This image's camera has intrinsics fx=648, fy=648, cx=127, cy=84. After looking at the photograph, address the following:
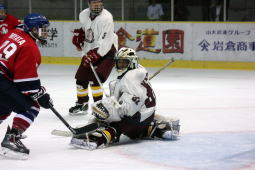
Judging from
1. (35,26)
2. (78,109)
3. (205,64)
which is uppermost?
(35,26)

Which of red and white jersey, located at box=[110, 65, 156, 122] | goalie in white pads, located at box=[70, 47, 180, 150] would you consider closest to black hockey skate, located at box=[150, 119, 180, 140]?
goalie in white pads, located at box=[70, 47, 180, 150]

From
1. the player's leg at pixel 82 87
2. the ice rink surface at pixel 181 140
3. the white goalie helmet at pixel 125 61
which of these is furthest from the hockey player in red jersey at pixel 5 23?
the white goalie helmet at pixel 125 61

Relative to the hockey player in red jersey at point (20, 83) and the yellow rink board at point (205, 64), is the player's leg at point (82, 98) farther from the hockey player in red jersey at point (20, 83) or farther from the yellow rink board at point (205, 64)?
the yellow rink board at point (205, 64)

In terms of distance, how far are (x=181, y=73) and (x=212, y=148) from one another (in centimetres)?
556

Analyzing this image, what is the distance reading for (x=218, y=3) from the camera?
11188 mm

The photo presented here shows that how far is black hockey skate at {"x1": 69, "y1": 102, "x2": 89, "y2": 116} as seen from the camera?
6.36 metres

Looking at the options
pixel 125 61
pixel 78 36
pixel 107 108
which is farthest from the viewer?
pixel 78 36

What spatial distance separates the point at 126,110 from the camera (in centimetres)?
455

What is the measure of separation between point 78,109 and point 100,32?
79 cm

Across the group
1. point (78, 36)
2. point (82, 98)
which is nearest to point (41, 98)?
point (82, 98)

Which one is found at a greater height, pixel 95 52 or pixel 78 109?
pixel 95 52

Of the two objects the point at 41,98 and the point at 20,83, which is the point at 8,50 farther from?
the point at 41,98

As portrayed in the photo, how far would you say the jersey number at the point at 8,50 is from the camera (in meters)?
4.12

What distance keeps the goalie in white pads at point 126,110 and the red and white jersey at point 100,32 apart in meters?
1.63
